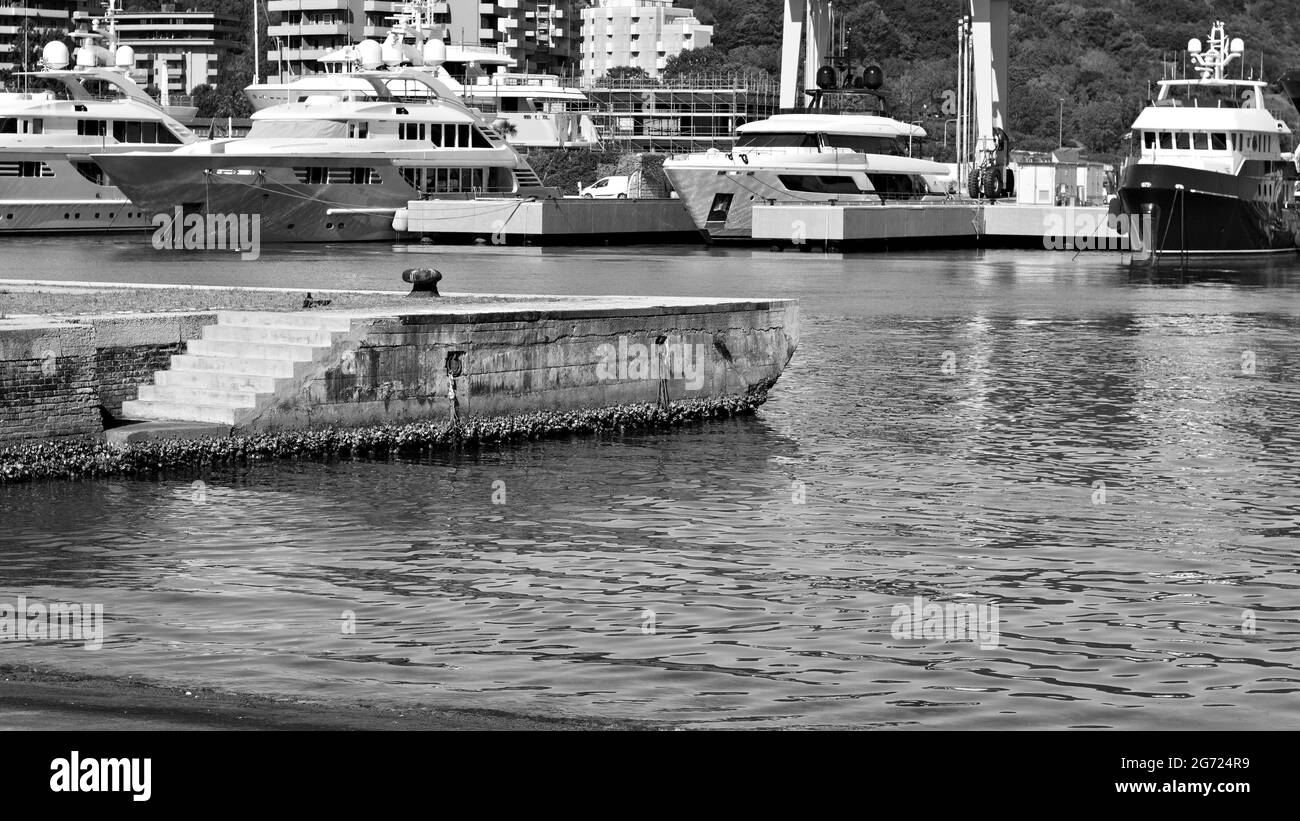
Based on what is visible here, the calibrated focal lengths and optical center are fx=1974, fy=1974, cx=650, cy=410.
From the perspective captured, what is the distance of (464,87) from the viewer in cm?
9325

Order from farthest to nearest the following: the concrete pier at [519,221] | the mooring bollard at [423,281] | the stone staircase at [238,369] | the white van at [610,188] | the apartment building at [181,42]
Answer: the apartment building at [181,42] → the white van at [610,188] → the concrete pier at [519,221] → the mooring bollard at [423,281] → the stone staircase at [238,369]

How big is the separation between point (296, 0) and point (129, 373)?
159m

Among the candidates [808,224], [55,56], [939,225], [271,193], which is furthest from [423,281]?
[55,56]

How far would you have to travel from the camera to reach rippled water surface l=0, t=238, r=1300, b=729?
37.6 ft

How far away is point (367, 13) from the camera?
17288 centimetres

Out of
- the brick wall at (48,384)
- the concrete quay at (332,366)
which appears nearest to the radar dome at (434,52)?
the concrete quay at (332,366)

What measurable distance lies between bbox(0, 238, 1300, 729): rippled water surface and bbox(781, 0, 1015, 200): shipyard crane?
5249 cm

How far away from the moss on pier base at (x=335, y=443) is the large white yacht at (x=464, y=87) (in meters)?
53.8

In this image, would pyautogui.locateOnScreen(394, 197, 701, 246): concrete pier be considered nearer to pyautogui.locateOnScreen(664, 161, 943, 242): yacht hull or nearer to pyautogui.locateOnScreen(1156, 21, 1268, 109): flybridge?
pyautogui.locateOnScreen(664, 161, 943, 242): yacht hull

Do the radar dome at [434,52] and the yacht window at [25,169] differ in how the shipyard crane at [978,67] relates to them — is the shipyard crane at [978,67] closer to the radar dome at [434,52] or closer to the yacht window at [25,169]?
the radar dome at [434,52]

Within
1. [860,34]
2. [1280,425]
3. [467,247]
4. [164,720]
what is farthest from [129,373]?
[860,34]

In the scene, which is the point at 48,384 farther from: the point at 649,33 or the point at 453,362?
the point at 649,33

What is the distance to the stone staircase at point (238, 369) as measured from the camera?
19906 mm

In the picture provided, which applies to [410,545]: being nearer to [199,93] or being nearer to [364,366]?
[364,366]
